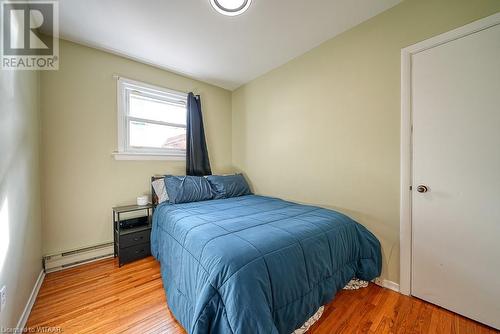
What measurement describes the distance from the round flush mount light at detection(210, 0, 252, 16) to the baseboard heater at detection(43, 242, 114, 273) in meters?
2.80

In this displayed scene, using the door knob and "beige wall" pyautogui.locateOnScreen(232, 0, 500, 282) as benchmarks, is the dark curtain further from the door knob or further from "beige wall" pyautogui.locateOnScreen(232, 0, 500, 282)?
the door knob

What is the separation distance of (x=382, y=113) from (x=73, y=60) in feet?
10.7

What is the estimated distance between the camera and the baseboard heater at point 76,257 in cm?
197

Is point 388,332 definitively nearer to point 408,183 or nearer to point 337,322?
point 337,322

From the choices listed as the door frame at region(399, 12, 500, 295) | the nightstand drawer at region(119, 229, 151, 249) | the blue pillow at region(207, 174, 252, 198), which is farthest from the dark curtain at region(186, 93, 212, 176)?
the door frame at region(399, 12, 500, 295)

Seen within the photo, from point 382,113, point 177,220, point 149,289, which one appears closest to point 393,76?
point 382,113

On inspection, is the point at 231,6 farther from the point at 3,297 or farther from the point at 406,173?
the point at 3,297

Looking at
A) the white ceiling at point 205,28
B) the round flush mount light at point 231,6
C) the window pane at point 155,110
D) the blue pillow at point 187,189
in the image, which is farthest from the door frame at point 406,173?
the window pane at point 155,110

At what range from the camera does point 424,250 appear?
1534mm

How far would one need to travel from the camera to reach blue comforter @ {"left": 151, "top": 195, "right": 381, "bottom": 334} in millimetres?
948

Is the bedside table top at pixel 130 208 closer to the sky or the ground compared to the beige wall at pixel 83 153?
closer to the ground

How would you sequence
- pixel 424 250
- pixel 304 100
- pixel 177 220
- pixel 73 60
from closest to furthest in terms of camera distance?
pixel 424 250 < pixel 177 220 < pixel 73 60 < pixel 304 100

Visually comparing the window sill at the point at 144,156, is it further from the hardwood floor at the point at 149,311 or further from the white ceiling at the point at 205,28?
the hardwood floor at the point at 149,311
